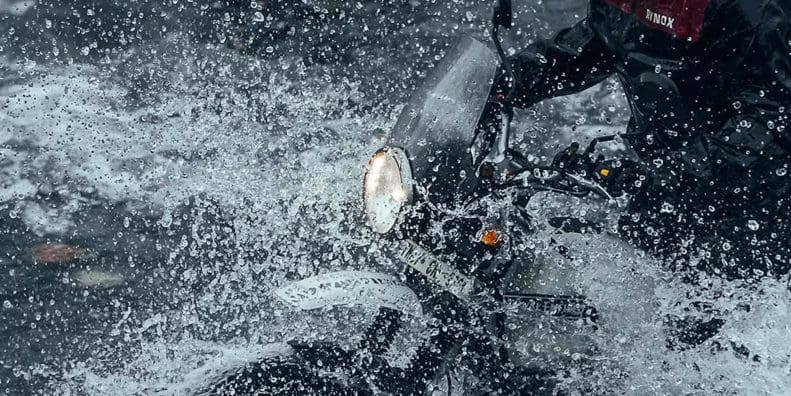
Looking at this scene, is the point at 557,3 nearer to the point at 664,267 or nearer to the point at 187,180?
the point at 187,180

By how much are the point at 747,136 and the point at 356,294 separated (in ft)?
4.29

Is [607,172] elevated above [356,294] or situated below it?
above

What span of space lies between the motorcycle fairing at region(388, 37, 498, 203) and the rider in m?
0.13

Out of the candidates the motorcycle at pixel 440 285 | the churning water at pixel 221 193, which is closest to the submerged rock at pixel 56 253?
the churning water at pixel 221 193

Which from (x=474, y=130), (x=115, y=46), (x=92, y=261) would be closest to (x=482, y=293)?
(x=474, y=130)

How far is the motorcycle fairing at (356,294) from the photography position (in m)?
2.47

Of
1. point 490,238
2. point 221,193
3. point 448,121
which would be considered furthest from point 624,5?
point 221,193

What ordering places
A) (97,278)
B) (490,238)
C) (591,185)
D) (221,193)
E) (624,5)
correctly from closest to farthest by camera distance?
(591,185)
(490,238)
(624,5)
(97,278)
(221,193)

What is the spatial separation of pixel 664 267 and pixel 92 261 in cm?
306

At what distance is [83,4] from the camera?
6477 millimetres

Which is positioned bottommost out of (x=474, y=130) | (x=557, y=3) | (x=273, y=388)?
(x=557, y=3)

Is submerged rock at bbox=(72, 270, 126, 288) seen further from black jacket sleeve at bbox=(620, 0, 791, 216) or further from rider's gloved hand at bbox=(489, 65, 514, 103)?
black jacket sleeve at bbox=(620, 0, 791, 216)

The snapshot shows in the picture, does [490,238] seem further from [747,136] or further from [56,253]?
[56,253]

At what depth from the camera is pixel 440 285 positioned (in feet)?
8.00
